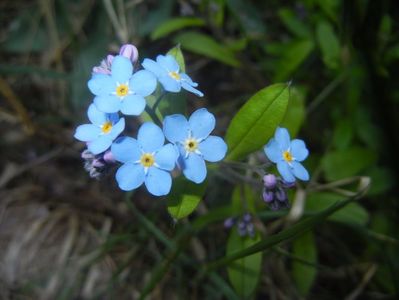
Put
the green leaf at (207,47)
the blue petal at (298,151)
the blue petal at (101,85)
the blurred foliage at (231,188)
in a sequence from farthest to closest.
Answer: the green leaf at (207,47) → the blurred foliage at (231,188) → the blue petal at (298,151) → the blue petal at (101,85)

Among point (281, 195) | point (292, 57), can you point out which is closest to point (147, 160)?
point (281, 195)

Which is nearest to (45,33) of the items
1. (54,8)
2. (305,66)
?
(54,8)

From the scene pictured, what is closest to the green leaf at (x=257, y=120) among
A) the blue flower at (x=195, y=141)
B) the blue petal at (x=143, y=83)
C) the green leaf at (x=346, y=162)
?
the blue flower at (x=195, y=141)

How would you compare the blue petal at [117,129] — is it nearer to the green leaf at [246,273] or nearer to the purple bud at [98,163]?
the purple bud at [98,163]

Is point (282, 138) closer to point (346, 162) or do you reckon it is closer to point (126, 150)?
point (126, 150)

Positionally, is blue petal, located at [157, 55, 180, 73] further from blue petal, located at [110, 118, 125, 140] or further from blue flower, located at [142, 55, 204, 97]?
blue petal, located at [110, 118, 125, 140]

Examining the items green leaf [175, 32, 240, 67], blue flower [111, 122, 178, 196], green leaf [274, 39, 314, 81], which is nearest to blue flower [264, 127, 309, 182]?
blue flower [111, 122, 178, 196]
